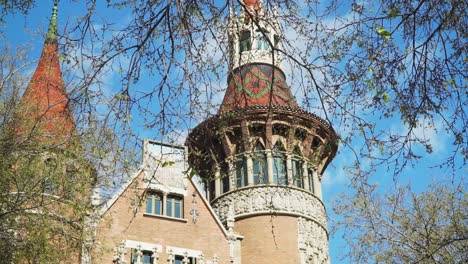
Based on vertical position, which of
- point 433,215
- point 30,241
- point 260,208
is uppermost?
point 260,208

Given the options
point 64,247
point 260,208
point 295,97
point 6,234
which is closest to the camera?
point 295,97

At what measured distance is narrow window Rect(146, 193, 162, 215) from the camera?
18.8 metres

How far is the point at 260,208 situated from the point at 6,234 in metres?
8.83

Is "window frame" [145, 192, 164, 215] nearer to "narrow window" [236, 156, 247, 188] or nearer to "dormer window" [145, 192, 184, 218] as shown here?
"dormer window" [145, 192, 184, 218]

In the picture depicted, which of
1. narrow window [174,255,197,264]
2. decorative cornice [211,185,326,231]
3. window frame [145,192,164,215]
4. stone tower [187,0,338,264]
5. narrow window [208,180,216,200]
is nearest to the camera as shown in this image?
narrow window [174,255,197,264]

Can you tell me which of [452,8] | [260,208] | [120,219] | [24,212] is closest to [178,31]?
[452,8]

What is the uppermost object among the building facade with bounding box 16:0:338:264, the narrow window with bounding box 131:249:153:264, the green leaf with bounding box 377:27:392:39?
the building facade with bounding box 16:0:338:264

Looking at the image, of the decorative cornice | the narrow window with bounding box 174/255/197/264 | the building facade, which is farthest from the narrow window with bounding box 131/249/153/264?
the decorative cornice

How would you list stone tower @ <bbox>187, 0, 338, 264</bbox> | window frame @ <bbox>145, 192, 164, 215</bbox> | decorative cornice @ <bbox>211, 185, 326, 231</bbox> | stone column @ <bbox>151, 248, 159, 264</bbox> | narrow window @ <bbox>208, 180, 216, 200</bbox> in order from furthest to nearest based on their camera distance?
narrow window @ <bbox>208, 180, 216, 200</bbox>, decorative cornice @ <bbox>211, 185, 326, 231</bbox>, stone tower @ <bbox>187, 0, 338, 264</bbox>, window frame @ <bbox>145, 192, 164, 215</bbox>, stone column @ <bbox>151, 248, 159, 264</bbox>

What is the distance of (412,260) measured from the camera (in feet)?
52.4

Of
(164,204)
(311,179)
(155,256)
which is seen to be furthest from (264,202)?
(155,256)

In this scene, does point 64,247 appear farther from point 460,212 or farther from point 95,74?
point 460,212

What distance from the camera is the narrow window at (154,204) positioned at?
741 inches

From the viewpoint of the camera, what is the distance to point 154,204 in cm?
1900
